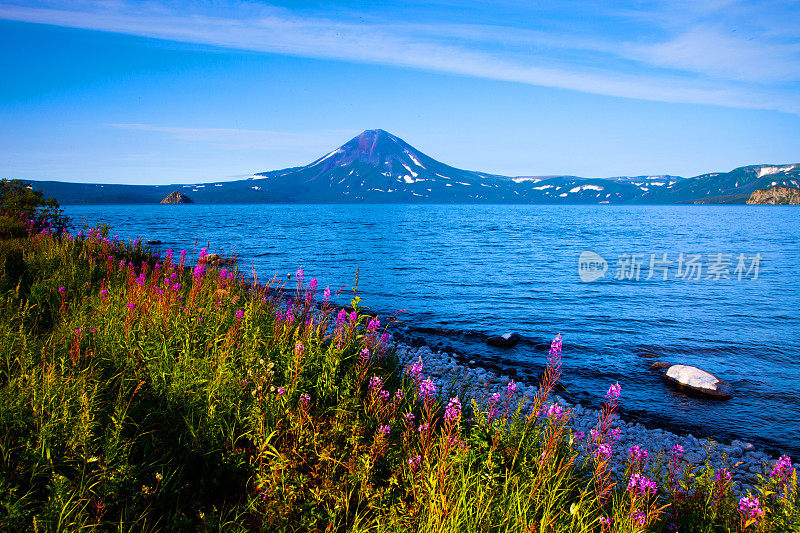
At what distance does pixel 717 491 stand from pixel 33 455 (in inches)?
277

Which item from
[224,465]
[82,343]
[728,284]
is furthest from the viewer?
[728,284]

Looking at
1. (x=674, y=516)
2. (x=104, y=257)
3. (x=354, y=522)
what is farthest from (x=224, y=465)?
(x=104, y=257)

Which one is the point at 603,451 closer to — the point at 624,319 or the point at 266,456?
the point at 266,456

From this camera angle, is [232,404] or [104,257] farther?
[104,257]

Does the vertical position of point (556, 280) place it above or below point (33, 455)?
below

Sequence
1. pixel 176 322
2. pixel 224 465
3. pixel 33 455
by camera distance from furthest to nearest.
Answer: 1. pixel 176 322
2. pixel 224 465
3. pixel 33 455

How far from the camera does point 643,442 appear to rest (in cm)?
850

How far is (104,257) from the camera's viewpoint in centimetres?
1180

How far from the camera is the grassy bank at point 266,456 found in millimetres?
3691

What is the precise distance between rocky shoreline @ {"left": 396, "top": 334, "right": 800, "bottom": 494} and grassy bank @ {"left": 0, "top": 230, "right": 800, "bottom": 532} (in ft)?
5.22

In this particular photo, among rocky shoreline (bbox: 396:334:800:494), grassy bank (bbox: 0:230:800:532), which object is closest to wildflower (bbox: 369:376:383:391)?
grassy bank (bbox: 0:230:800:532)

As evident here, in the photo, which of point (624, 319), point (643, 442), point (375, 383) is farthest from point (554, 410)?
point (624, 319)

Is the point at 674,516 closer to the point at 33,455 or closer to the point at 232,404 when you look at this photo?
the point at 232,404

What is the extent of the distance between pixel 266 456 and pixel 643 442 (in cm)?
773
